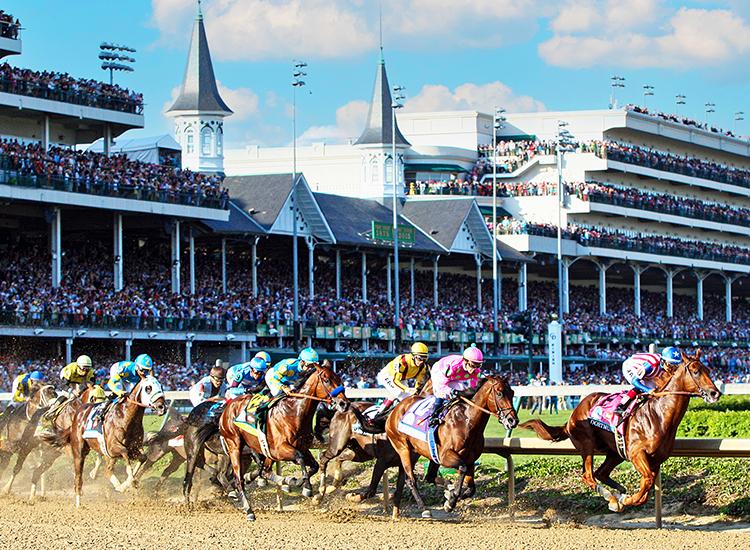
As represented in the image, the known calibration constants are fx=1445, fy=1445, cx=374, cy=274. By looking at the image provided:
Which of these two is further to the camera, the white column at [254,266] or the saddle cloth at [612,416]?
the white column at [254,266]

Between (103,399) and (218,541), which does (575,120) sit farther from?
(218,541)

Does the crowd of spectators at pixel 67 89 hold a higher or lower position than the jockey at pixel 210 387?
higher

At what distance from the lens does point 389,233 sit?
2064 inches

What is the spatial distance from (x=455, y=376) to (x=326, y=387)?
1479 millimetres

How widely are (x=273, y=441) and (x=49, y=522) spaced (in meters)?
2.56

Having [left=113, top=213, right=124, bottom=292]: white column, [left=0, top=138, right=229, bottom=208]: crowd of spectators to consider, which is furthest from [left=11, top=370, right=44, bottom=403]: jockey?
Result: [left=113, top=213, right=124, bottom=292]: white column

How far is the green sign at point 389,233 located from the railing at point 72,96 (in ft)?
33.7

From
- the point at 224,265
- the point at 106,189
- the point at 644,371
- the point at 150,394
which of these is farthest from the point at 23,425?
the point at 224,265

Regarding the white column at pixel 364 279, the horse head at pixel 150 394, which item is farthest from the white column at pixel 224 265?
the horse head at pixel 150 394

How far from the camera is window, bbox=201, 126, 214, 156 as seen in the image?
5581 cm

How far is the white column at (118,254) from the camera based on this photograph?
4097cm

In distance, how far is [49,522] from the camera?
51.2ft

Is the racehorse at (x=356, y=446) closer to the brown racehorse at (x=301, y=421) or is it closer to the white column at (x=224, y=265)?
the brown racehorse at (x=301, y=421)

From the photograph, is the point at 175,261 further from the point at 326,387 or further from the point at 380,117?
the point at 326,387
